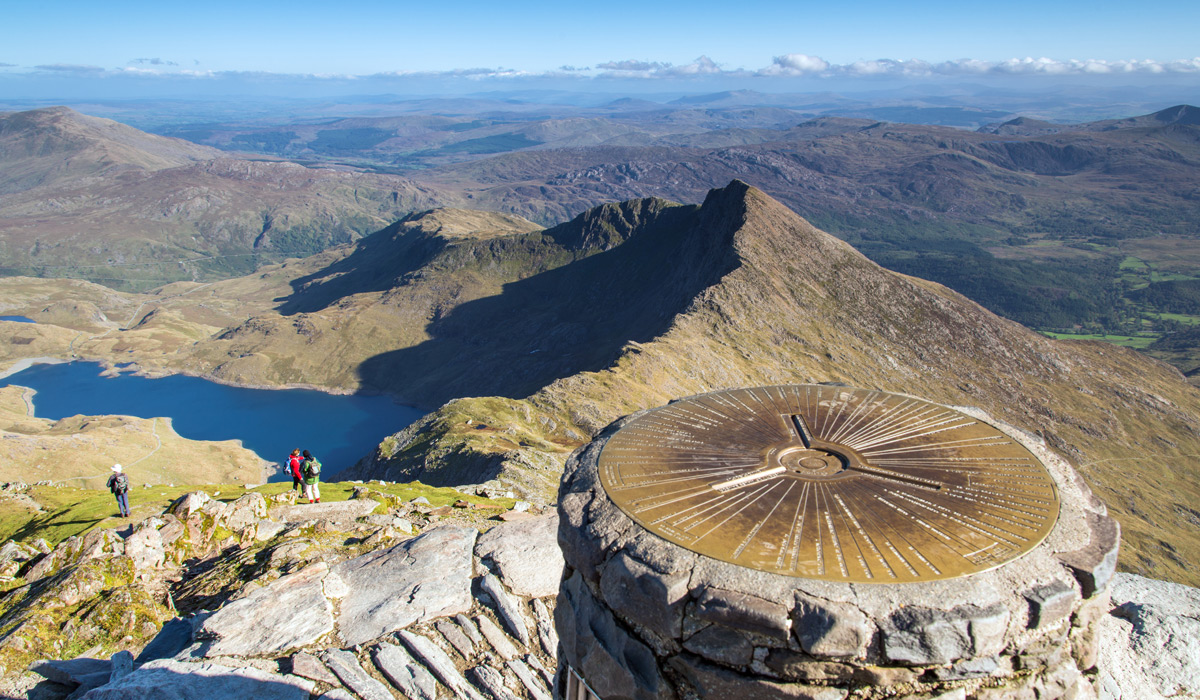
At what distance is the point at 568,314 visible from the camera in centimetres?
16488

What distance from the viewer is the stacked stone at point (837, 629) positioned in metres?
8.04

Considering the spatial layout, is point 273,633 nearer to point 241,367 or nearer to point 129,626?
point 129,626

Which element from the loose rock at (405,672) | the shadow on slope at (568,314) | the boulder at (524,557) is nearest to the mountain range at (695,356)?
the shadow on slope at (568,314)

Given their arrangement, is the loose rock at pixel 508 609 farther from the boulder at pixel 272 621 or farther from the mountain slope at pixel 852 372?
the mountain slope at pixel 852 372

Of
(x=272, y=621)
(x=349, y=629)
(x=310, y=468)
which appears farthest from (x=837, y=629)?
(x=310, y=468)

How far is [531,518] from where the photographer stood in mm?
19875

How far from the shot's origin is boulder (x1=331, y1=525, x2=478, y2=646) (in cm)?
1346

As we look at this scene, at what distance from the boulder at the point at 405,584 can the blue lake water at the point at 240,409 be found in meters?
116

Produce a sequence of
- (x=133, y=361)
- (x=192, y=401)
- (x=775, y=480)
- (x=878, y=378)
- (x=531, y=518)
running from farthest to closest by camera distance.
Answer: (x=133, y=361) < (x=192, y=401) < (x=878, y=378) < (x=531, y=518) < (x=775, y=480)

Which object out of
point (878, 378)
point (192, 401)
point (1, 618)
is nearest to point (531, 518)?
point (1, 618)

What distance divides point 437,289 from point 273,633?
189354 millimetres

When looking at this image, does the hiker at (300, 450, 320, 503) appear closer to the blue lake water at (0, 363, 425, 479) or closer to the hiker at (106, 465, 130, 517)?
the hiker at (106, 465, 130, 517)

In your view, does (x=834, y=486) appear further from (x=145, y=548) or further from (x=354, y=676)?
(x=145, y=548)

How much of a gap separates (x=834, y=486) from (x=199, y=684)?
11572 millimetres
